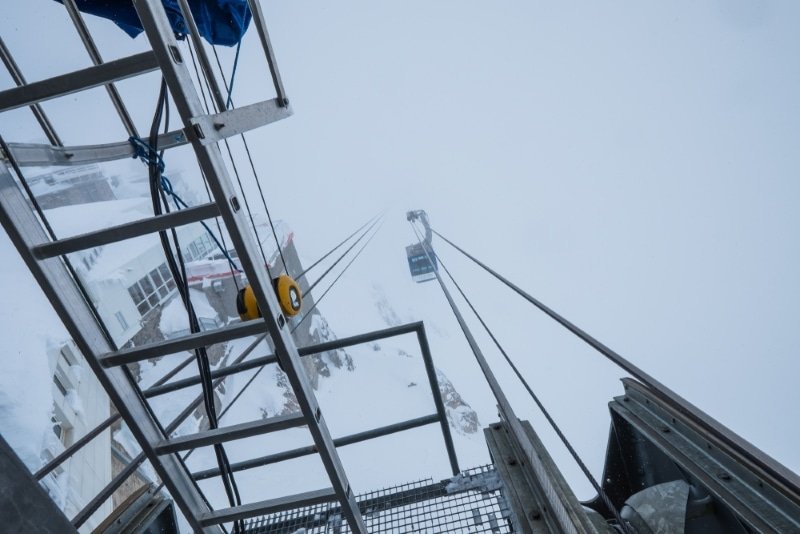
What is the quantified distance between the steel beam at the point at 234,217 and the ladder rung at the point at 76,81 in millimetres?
86

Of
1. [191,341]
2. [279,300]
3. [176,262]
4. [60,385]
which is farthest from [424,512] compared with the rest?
[60,385]

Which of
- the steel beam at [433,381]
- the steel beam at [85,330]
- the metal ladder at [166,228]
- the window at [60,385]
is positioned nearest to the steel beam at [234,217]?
the metal ladder at [166,228]

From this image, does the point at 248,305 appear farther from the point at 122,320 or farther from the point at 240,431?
the point at 122,320

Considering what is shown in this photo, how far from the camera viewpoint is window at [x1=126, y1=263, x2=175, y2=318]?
797 inches

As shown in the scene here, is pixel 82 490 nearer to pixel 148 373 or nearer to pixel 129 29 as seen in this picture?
pixel 148 373

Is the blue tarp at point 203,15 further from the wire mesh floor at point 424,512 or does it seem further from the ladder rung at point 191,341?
the wire mesh floor at point 424,512

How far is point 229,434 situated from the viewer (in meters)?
1.90

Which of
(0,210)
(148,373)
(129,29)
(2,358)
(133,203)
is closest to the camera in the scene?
(0,210)

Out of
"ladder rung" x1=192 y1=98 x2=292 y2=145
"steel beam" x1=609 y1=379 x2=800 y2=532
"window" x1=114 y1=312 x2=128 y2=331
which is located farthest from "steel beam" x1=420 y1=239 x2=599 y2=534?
"window" x1=114 y1=312 x2=128 y2=331

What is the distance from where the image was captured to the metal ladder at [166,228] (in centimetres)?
142

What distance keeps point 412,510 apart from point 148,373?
87.9ft

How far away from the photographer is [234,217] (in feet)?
5.26

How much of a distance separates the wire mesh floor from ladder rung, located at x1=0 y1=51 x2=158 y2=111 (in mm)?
2820

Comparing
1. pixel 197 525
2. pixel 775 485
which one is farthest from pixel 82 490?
pixel 775 485
